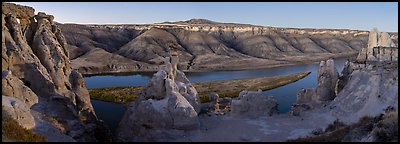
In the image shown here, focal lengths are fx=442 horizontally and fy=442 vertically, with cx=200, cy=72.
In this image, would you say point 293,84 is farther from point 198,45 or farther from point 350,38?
point 350,38

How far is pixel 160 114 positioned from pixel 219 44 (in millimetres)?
93357

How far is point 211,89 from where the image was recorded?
4756 cm

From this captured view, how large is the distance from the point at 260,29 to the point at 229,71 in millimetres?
58945

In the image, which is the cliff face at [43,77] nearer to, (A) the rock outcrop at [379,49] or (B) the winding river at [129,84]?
(B) the winding river at [129,84]

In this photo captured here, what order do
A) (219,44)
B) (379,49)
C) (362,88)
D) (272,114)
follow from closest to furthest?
(362,88) → (272,114) → (379,49) → (219,44)

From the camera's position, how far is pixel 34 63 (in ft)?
74.5

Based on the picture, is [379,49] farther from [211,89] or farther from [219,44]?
[219,44]

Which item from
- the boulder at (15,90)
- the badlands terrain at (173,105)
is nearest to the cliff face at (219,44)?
the badlands terrain at (173,105)

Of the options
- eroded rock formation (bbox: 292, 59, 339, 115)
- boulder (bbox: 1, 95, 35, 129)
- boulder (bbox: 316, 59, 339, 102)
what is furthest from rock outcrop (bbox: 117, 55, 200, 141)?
boulder (bbox: 316, 59, 339, 102)

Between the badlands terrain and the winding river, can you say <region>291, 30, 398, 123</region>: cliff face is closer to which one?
the badlands terrain

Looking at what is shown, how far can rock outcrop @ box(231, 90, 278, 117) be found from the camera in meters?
25.3

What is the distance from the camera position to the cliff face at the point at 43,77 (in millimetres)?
19141

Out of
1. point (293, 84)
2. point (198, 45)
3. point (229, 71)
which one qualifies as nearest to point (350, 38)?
point (198, 45)

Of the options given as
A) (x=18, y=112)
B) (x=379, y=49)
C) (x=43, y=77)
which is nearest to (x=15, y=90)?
(x=18, y=112)
